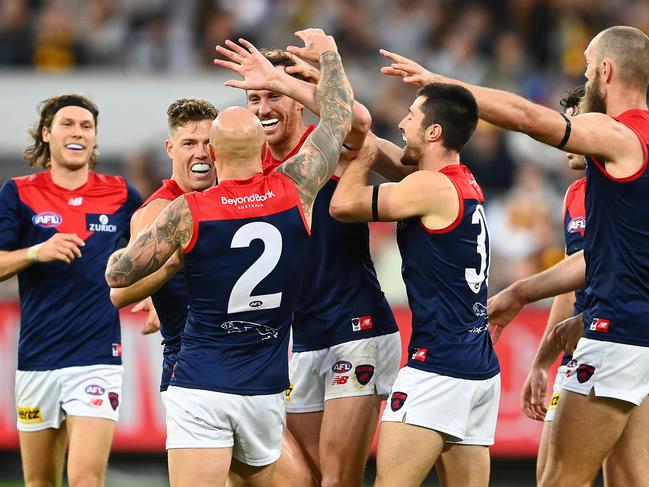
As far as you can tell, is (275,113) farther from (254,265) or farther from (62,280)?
A: (62,280)

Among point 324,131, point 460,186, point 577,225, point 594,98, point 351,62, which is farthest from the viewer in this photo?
point 351,62

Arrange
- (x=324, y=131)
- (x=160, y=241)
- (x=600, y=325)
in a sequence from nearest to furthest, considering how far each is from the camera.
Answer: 1. (x=160, y=241)
2. (x=324, y=131)
3. (x=600, y=325)

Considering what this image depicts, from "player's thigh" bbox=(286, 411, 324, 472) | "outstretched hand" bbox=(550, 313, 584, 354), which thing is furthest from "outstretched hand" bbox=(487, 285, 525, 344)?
"player's thigh" bbox=(286, 411, 324, 472)

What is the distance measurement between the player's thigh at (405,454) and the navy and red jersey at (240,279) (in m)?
0.68

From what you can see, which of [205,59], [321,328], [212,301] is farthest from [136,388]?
[205,59]

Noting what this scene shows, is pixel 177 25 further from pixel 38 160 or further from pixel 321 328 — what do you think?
Result: pixel 321 328

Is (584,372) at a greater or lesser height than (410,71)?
lesser

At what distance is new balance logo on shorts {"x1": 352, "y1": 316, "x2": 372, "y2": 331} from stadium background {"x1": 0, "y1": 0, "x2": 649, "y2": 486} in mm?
6141

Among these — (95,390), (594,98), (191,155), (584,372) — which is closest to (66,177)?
(95,390)

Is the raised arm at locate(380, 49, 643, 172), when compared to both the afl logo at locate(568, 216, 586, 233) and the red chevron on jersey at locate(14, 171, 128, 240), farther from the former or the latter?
the red chevron on jersey at locate(14, 171, 128, 240)

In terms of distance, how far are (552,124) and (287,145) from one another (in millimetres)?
1796

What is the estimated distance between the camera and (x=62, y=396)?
776 centimetres

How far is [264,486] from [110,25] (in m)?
11.9

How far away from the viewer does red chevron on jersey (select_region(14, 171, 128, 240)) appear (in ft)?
26.2
